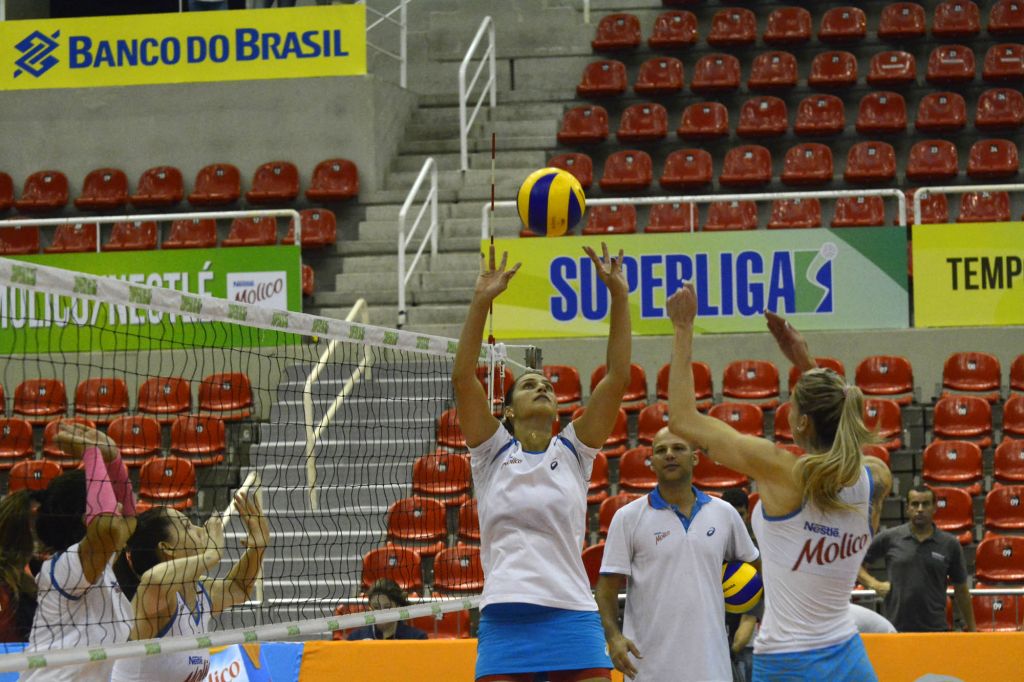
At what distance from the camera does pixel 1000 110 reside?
59.4 ft

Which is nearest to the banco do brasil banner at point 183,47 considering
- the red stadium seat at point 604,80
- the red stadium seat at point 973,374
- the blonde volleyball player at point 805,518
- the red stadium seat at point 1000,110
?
the red stadium seat at point 604,80

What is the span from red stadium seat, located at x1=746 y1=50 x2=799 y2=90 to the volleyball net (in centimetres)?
661

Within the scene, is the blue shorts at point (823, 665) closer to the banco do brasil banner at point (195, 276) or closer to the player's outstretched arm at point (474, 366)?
the player's outstretched arm at point (474, 366)

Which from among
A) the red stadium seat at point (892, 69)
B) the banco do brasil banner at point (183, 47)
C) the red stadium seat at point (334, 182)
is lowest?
the red stadium seat at point (334, 182)

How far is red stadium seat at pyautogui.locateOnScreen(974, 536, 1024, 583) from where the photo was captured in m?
11.6

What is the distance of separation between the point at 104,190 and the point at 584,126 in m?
6.17

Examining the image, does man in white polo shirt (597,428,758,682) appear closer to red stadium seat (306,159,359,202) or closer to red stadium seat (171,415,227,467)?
red stadium seat (171,415,227,467)

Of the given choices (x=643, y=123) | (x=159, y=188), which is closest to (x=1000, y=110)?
(x=643, y=123)

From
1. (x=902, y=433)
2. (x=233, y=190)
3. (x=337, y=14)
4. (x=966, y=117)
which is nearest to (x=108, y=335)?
(x=233, y=190)

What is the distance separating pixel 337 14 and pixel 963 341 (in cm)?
863

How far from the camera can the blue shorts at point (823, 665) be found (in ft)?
15.3

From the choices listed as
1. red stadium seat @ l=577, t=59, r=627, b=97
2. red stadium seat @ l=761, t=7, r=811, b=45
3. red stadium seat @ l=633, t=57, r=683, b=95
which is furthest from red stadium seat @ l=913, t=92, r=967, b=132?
red stadium seat @ l=577, t=59, r=627, b=97

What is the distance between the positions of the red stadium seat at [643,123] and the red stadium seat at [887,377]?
5.60 meters

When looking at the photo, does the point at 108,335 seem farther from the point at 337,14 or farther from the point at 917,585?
the point at 917,585
